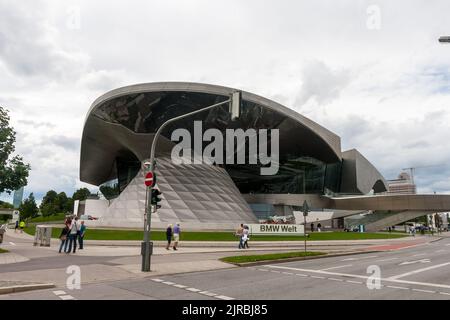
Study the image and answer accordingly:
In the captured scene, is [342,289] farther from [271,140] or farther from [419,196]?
[419,196]

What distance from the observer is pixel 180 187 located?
42344mm

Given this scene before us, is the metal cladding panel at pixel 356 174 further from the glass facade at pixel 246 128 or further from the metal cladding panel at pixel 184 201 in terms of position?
the metal cladding panel at pixel 184 201

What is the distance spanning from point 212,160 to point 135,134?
11.8 metres

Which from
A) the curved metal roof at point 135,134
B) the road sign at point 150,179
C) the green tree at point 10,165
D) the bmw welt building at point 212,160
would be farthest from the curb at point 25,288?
the curved metal roof at point 135,134

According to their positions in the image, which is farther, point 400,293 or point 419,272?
point 419,272

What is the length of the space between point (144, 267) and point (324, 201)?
65078 mm

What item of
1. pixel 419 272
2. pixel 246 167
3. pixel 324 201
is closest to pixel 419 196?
pixel 324 201

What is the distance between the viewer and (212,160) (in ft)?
164

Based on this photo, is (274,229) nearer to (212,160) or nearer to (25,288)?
(212,160)

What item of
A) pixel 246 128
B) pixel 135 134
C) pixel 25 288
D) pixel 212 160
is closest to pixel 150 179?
pixel 25 288

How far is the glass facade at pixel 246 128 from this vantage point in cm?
4034

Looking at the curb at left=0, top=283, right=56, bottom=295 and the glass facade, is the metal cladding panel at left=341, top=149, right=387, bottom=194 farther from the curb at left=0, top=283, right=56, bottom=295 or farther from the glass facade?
the curb at left=0, top=283, right=56, bottom=295

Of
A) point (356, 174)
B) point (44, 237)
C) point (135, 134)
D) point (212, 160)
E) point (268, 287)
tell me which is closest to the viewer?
point (268, 287)

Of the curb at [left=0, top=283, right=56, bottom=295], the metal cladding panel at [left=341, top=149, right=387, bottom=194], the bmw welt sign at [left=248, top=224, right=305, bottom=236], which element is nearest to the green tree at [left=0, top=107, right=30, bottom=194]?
the curb at [left=0, top=283, right=56, bottom=295]
